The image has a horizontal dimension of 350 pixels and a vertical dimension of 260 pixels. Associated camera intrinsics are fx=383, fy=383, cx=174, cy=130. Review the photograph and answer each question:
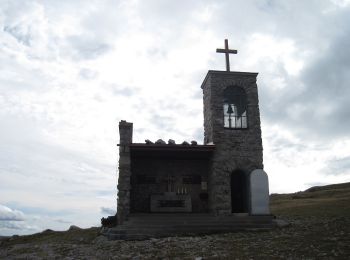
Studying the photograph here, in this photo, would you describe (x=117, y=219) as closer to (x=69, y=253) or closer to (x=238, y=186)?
(x=69, y=253)

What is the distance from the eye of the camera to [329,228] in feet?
49.5

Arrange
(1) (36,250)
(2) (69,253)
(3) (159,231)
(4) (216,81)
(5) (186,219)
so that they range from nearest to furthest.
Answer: (2) (69,253) < (1) (36,250) < (3) (159,231) < (5) (186,219) < (4) (216,81)

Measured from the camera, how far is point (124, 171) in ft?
58.5

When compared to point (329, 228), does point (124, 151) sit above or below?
above

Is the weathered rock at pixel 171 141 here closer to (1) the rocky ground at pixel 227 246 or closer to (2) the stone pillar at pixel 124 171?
(2) the stone pillar at pixel 124 171

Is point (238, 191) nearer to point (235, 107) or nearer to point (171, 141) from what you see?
point (235, 107)

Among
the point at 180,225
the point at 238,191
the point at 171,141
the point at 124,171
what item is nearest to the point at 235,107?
the point at 171,141

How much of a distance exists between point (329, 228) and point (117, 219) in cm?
898

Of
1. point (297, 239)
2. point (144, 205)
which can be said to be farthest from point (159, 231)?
point (297, 239)

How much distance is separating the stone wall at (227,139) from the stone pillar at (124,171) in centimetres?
430

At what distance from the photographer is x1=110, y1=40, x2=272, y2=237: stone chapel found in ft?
61.7

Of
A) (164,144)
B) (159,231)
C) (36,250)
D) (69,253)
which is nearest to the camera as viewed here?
(69,253)

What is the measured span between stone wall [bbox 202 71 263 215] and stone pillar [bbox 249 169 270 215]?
1.31 feet

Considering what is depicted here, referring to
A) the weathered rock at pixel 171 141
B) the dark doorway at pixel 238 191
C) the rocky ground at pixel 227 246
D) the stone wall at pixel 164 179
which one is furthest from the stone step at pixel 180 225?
the weathered rock at pixel 171 141
